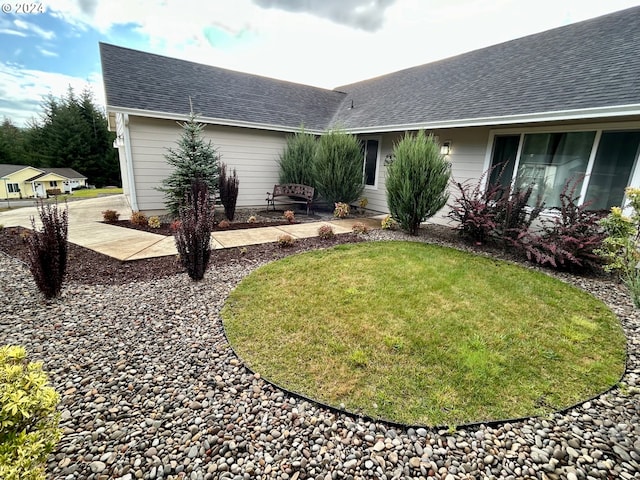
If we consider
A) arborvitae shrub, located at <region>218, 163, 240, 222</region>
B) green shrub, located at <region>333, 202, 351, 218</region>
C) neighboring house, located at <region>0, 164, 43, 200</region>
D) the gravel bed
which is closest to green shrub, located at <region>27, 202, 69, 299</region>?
the gravel bed

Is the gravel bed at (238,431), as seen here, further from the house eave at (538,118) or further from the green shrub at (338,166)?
the green shrub at (338,166)

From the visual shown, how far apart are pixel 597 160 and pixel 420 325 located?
5245 mm

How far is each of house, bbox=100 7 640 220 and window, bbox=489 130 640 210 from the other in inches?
0.7

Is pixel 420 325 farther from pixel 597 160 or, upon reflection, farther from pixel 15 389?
pixel 597 160

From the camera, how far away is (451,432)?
72.8 inches

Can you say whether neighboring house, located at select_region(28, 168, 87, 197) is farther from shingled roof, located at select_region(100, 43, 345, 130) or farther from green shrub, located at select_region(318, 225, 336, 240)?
green shrub, located at select_region(318, 225, 336, 240)

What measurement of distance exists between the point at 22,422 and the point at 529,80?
9203 millimetres

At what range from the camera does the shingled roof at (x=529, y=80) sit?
5191mm

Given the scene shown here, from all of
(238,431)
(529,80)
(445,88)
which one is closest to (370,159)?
(445,88)

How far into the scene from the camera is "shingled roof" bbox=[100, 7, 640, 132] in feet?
17.6

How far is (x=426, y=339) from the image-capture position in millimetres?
2773

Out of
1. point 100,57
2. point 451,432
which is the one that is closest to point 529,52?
point 451,432

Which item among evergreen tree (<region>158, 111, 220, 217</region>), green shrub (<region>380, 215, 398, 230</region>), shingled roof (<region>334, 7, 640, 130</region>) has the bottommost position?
green shrub (<region>380, 215, 398, 230</region>)

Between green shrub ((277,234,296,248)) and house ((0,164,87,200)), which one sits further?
house ((0,164,87,200))
